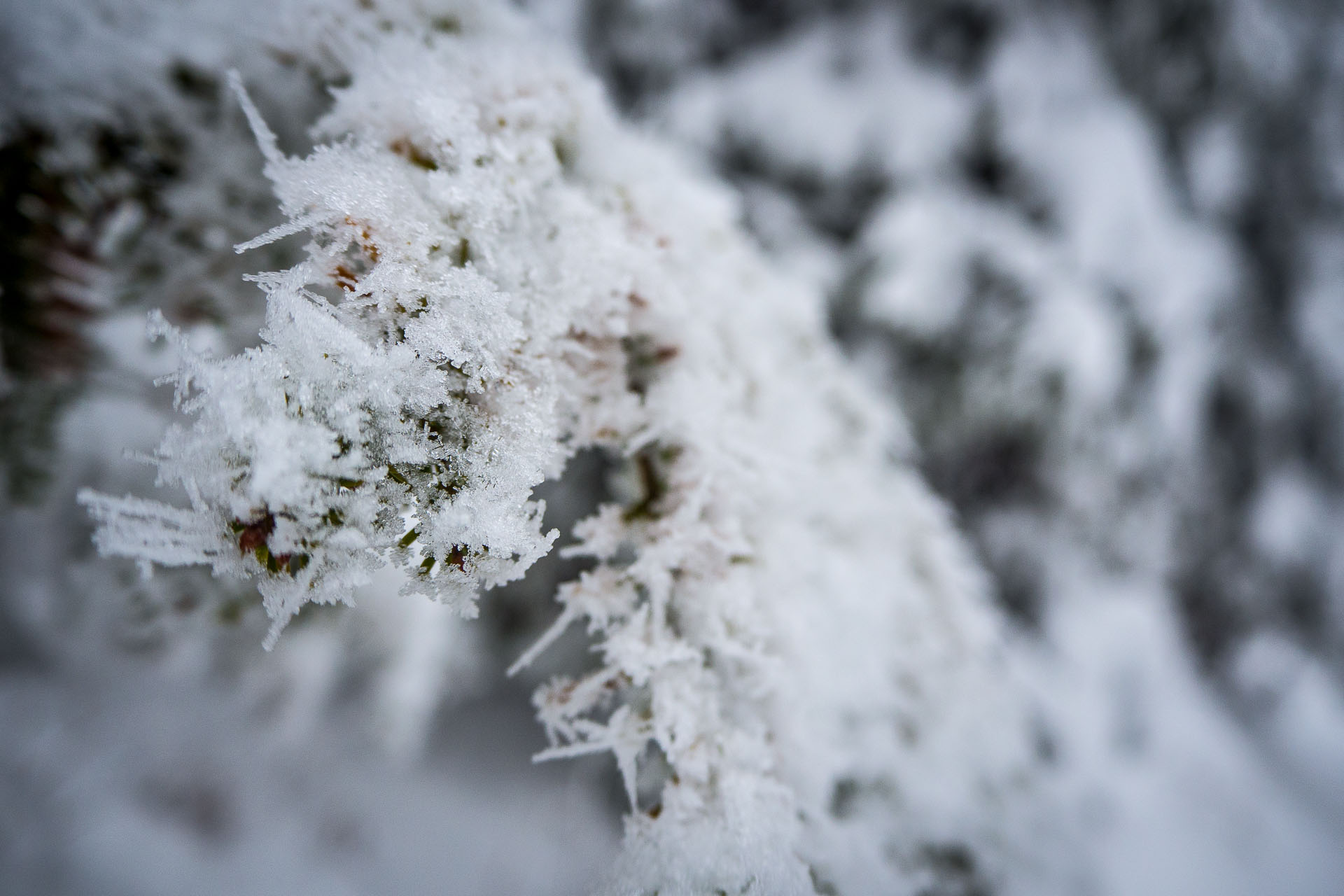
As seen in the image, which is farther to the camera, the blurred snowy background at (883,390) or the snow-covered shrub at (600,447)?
the blurred snowy background at (883,390)

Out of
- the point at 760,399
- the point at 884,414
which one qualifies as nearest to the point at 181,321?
the point at 760,399

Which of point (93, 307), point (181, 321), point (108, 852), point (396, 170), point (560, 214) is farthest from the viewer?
point (108, 852)

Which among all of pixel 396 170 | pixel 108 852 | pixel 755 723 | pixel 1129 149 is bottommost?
pixel 108 852

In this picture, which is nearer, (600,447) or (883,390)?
(600,447)

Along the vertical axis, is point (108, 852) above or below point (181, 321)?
below

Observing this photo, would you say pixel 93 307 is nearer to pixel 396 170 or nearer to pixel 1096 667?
pixel 396 170

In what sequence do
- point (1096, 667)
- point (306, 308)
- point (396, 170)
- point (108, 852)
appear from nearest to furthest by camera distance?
point (306, 308)
point (396, 170)
point (108, 852)
point (1096, 667)

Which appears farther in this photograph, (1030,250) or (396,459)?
(1030,250)

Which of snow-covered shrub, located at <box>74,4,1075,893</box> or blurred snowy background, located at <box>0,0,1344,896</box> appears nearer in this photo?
snow-covered shrub, located at <box>74,4,1075,893</box>
